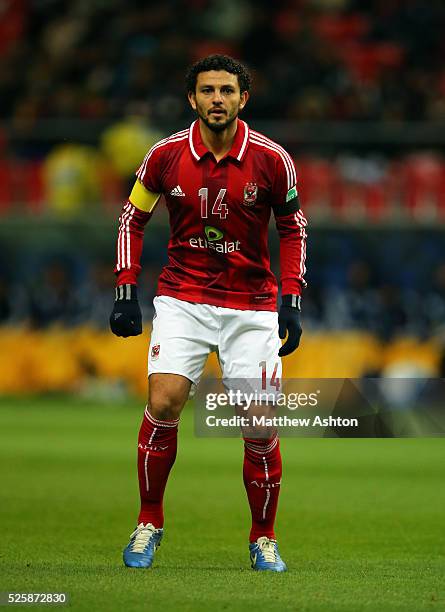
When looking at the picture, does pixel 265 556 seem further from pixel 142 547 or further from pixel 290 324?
pixel 290 324

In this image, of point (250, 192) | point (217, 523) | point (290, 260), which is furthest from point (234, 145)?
point (217, 523)

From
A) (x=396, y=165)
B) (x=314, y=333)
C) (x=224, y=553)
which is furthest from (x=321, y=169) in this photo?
(x=224, y=553)

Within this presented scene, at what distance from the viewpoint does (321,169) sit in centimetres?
1708

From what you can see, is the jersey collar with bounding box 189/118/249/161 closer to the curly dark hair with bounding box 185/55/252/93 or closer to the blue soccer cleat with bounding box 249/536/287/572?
the curly dark hair with bounding box 185/55/252/93

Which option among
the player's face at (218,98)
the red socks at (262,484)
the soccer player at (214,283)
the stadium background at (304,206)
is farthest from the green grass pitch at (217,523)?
the stadium background at (304,206)

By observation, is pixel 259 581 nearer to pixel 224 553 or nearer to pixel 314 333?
pixel 224 553

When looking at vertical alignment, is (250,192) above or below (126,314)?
above

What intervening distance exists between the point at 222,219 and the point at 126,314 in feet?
2.06

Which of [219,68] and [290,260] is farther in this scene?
[290,260]

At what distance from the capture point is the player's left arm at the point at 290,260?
21.4 ft

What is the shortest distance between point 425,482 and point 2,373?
8.43 m

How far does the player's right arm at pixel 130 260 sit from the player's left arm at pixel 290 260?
23.6 inches

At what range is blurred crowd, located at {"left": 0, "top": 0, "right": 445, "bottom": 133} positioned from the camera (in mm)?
18688

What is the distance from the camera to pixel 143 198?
6574mm
